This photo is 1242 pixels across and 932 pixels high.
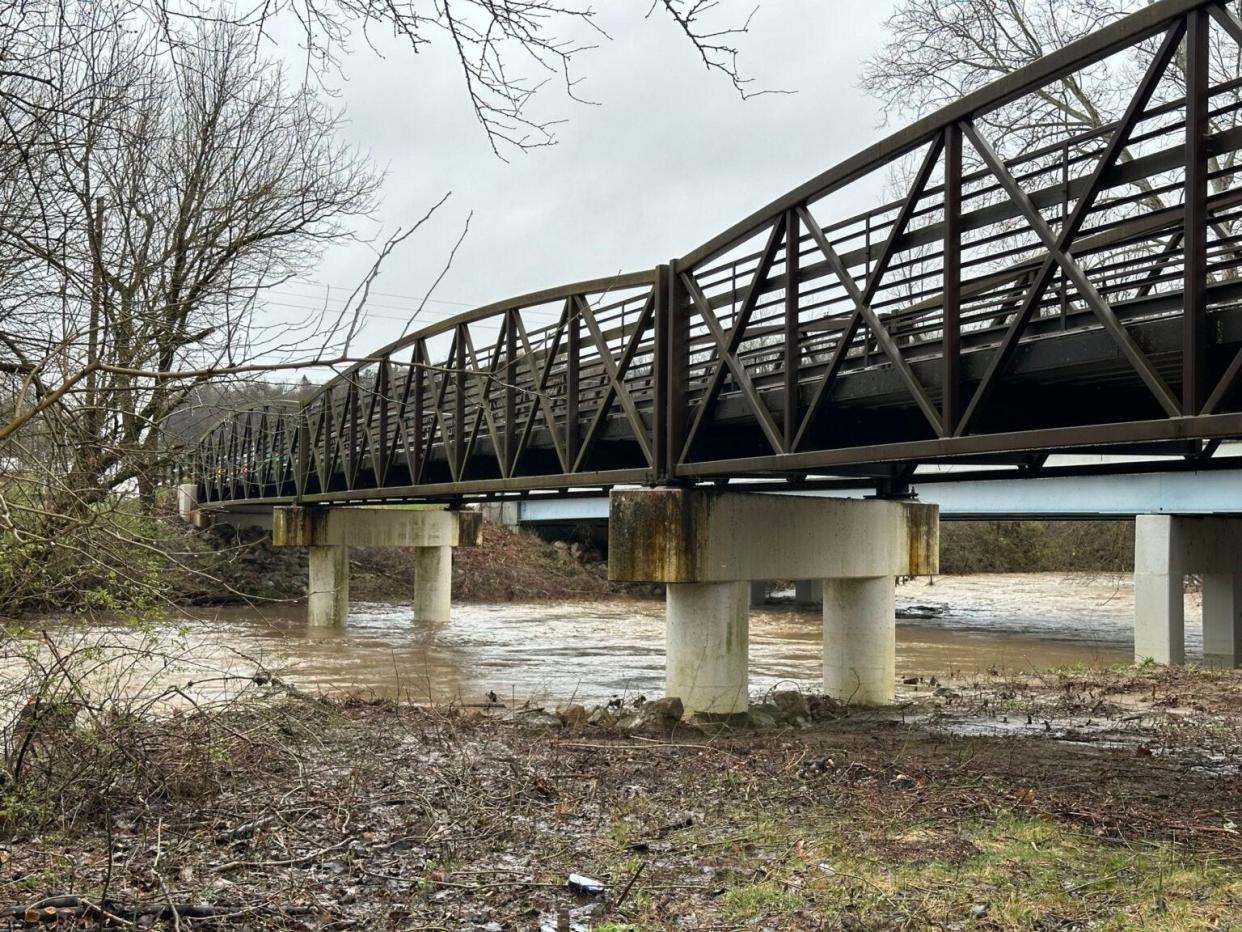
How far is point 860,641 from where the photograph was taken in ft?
54.6

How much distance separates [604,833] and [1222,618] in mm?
20492

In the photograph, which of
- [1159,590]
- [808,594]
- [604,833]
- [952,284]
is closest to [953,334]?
[952,284]

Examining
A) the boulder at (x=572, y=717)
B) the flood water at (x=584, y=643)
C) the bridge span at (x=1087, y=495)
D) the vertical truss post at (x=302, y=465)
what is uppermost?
the vertical truss post at (x=302, y=465)

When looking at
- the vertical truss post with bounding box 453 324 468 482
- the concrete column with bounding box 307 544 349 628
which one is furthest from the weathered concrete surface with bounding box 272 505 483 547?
the vertical truss post with bounding box 453 324 468 482

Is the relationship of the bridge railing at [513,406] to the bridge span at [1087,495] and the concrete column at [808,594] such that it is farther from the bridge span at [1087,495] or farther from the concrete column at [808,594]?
the concrete column at [808,594]

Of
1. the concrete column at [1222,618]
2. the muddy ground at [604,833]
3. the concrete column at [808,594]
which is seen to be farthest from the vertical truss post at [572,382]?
the concrete column at [808,594]

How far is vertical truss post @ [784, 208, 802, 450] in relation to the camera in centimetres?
1196

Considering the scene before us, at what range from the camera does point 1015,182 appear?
8.96 metres

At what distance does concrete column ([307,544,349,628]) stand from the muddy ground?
22.8 metres

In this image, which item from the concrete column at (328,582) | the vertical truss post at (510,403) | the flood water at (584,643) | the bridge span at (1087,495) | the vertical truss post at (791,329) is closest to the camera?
the vertical truss post at (791,329)

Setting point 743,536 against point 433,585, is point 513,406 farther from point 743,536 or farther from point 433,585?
point 433,585

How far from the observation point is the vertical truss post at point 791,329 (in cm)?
1196

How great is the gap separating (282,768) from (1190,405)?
22.5ft

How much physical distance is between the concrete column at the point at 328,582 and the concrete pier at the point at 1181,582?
20.6 m
